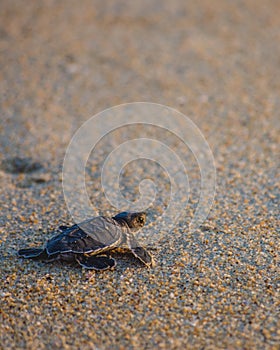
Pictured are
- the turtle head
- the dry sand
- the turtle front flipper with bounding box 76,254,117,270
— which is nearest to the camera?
the dry sand

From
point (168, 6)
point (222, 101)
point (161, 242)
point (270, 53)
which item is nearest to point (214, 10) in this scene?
point (168, 6)

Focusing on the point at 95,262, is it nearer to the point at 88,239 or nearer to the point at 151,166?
the point at 88,239

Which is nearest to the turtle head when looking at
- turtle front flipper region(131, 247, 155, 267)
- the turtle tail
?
turtle front flipper region(131, 247, 155, 267)

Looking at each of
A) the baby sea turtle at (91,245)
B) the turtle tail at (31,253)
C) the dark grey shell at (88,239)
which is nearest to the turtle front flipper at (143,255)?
the baby sea turtle at (91,245)

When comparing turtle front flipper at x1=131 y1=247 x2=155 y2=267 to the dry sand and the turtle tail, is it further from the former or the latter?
the turtle tail

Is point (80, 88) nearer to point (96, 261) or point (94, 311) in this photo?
point (96, 261)

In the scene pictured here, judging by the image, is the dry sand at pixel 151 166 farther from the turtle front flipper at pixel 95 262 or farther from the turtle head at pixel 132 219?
the turtle head at pixel 132 219
